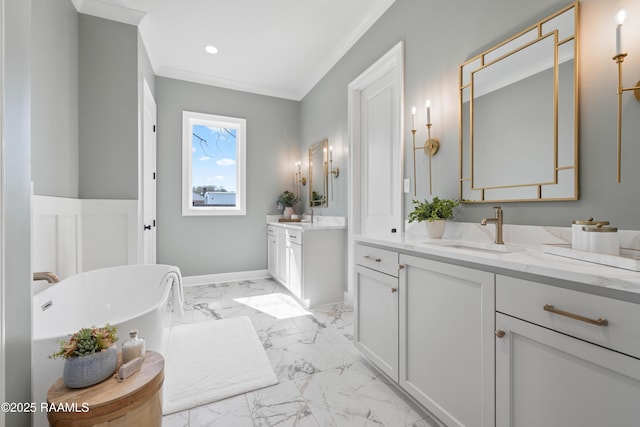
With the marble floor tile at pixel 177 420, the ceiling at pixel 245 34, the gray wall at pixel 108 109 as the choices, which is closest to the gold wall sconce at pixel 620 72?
the ceiling at pixel 245 34

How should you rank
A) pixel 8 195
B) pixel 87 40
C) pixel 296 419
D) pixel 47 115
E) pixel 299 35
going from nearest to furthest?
pixel 8 195 → pixel 296 419 → pixel 47 115 → pixel 87 40 → pixel 299 35

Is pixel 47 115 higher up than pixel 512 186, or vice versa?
pixel 47 115

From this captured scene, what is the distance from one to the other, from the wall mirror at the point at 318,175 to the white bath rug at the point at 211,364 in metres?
1.81

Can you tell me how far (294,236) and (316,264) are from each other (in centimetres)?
42

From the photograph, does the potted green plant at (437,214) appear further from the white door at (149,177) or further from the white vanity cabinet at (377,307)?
the white door at (149,177)

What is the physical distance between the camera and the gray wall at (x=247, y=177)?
379 cm

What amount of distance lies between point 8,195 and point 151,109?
→ 311 cm

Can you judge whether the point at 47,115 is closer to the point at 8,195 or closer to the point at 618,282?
the point at 8,195

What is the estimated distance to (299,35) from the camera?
3010 millimetres

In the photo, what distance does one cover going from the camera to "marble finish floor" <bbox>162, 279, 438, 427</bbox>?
4.73ft

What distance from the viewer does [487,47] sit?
160 centimetres

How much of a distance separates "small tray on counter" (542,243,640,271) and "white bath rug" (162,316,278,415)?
1643 mm

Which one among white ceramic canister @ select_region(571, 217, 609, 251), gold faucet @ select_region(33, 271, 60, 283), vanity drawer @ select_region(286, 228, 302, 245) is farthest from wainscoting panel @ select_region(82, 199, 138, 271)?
white ceramic canister @ select_region(571, 217, 609, 251)

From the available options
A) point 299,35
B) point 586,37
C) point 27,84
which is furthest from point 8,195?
point 299,35
